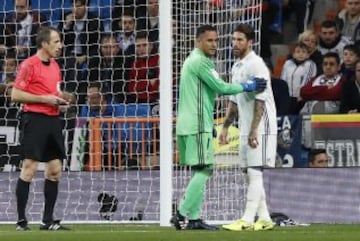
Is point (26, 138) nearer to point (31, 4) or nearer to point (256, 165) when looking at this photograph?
point (256, 165)

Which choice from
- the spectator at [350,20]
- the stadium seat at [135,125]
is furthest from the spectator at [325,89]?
the stadium seat at [135,125]

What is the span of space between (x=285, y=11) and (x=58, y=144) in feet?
25.3

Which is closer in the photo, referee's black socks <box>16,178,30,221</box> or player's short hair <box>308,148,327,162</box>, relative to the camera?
referee's black socks <box>16,178,30,221</box>

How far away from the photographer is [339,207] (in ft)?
55.5

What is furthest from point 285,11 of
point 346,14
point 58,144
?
point 58,144

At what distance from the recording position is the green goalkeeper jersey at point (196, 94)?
13.6m

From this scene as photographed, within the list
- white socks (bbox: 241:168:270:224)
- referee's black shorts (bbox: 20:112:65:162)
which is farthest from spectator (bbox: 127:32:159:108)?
white socks (bbox: 241:168:270:224)

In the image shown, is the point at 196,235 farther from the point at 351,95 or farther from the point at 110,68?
the point at 351,95

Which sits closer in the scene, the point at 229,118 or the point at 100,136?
the point at 229,118

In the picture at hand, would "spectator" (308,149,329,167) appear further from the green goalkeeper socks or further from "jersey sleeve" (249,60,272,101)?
the green goalkeeper socks

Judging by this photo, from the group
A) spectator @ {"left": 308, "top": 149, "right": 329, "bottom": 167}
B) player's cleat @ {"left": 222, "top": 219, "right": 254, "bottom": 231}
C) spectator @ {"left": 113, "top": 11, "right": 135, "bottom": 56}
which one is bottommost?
player's cleat @ {"left": 222, "top": 219, "right": 254, "bottom": 231}

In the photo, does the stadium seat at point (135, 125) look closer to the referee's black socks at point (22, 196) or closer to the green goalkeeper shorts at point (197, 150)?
the referee's black socks at point (22, 196)

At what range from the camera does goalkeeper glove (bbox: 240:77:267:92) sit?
44.5 ft

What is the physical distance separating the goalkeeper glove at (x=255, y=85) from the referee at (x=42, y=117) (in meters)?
1.95
